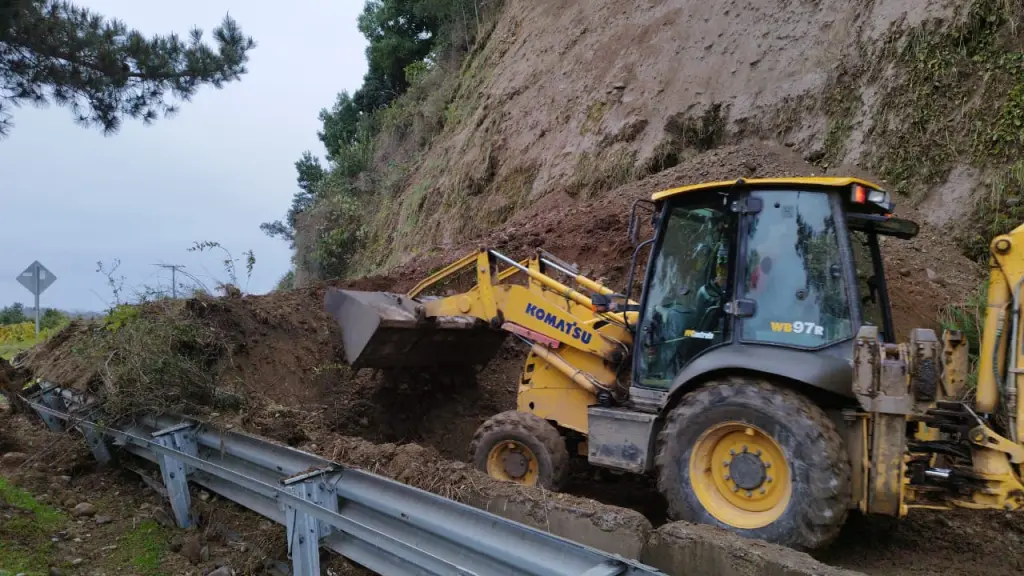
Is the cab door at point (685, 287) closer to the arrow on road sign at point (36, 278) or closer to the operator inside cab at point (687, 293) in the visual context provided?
the operator inside cab at point (687, 293)

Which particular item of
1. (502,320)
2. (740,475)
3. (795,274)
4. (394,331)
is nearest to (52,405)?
(394,331)

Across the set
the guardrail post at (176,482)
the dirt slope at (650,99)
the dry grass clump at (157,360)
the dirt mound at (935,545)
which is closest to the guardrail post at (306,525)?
the guardrail post at (176,482)

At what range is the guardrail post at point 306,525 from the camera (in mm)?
4191

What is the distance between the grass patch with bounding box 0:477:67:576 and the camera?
14.8 ft

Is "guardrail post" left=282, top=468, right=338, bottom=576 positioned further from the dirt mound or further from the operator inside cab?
the dirt mound

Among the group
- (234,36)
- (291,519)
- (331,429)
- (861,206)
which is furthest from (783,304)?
(234,36)

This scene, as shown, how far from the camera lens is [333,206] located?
69.5ft

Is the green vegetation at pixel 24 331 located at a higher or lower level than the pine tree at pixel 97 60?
lower

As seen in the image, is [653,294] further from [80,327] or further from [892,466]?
[80,327]

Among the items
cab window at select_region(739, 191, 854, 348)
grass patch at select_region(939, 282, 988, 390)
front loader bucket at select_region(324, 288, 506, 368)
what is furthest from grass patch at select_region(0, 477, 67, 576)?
grass patch at select_region(939, 282, 988, 390)

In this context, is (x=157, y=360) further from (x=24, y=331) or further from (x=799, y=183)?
(x=24, y=331)

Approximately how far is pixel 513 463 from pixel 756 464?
1.90 m

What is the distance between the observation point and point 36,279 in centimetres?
1509

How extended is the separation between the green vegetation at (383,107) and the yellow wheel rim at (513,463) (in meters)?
13.0
